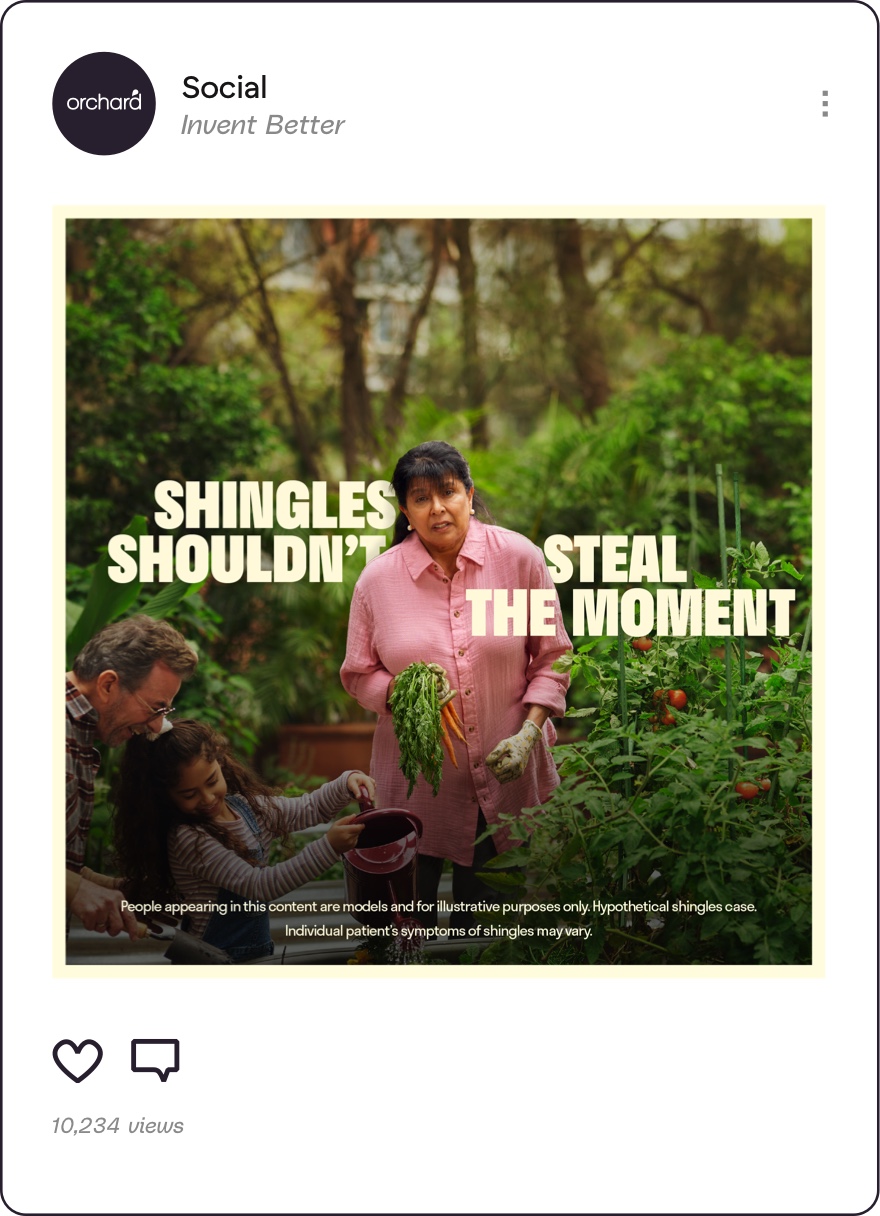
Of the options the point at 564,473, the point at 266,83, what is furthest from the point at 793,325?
the point at 266,83

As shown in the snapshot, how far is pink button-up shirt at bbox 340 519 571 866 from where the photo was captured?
126 inches

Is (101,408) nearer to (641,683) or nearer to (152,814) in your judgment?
(152,814)

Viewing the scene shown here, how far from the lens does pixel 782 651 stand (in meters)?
3.29

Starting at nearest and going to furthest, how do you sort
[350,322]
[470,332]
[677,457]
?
[677,457], [350,322], [470,332]

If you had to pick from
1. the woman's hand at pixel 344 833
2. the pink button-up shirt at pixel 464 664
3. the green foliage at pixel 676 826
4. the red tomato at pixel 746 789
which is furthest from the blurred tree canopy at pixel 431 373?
the red tomato at pixel 746 789

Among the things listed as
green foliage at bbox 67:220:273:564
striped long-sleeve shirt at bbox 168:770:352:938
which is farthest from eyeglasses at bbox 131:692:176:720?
green foliage at bbox 67:220:273:564

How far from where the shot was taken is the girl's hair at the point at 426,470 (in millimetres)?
3205

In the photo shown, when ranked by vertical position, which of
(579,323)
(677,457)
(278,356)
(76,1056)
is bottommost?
(76,1056)

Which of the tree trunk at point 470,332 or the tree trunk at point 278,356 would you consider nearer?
the tree trunk at point 278,356

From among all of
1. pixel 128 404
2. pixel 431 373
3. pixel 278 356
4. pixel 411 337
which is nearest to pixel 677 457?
pixel 411 337

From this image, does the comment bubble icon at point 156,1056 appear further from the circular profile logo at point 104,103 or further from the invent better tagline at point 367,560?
the circular profile logo at point 104,103

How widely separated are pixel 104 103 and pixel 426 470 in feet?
4.71

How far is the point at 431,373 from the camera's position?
6531 mm

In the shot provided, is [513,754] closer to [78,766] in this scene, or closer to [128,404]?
[78,766]
